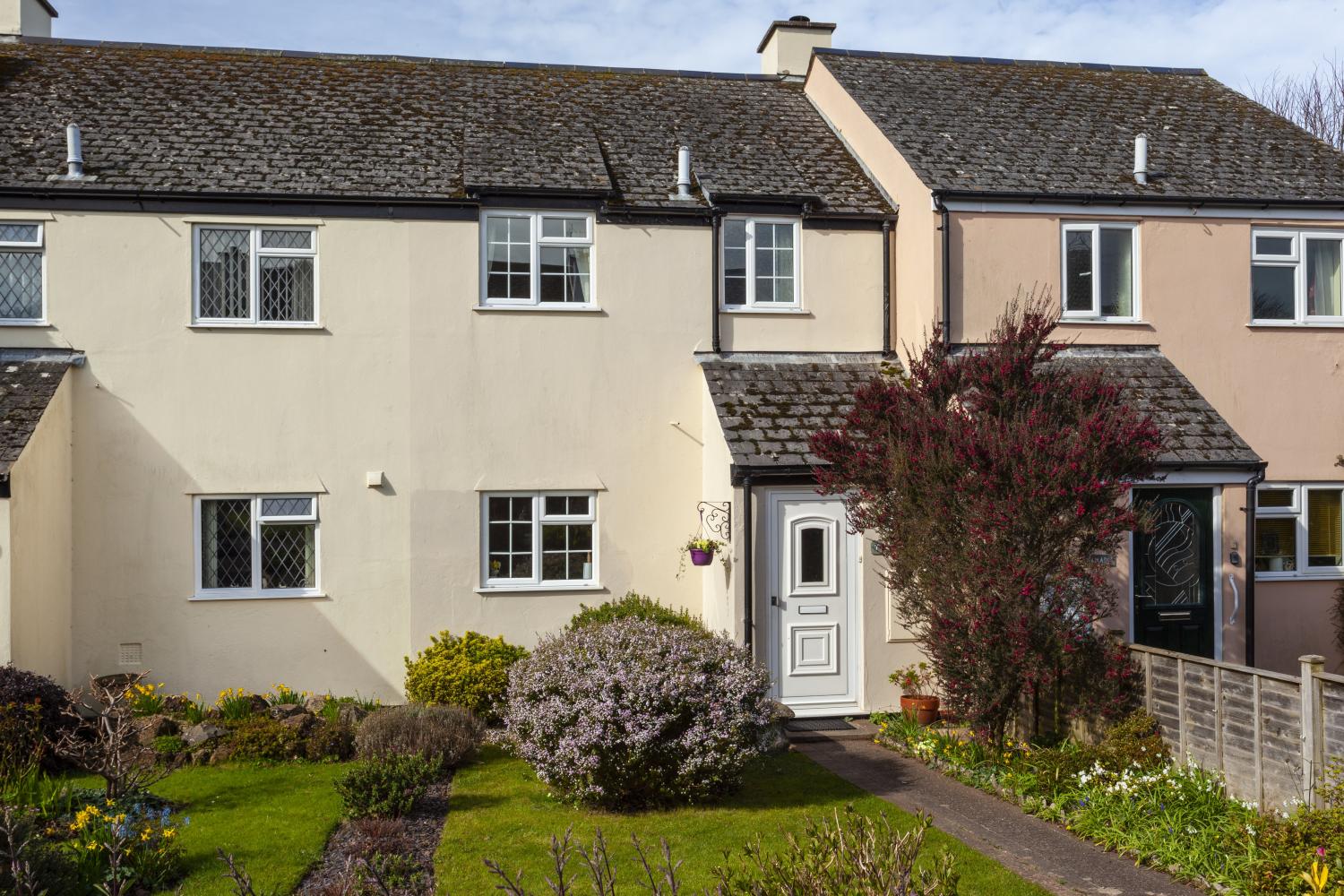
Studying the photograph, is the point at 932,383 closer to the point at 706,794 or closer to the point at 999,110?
the point at 706,794

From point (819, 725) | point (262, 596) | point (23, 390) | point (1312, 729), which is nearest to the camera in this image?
point (1312, 729)

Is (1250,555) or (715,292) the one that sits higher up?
(715,292)

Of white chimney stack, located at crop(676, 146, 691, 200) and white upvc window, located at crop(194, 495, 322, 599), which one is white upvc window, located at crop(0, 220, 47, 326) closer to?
white upvc window, located at crop(194, 495, 322, 599)

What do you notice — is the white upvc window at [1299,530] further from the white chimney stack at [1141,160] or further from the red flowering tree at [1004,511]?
the red flowering tree at [1004,511]

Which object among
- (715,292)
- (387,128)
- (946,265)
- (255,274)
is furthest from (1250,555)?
(255,274)

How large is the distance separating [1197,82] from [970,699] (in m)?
13.2

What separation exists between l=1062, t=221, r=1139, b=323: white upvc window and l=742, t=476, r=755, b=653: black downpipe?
203 inches

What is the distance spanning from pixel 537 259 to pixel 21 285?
20.2 feet

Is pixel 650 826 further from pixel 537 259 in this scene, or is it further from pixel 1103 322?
pixel 1103 322

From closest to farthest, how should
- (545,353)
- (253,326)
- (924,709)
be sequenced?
1. (924,709)
2. (253,326)
3. (545,353)

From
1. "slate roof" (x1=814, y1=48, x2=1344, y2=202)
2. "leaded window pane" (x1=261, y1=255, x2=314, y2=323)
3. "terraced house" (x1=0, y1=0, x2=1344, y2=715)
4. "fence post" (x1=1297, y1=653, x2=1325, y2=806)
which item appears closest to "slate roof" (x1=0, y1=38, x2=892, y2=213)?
"terraced house" (x1=0, y1=0, x2=1344, y2=715)

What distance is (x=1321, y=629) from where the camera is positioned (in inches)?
610

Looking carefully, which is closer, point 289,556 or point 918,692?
point 918,692

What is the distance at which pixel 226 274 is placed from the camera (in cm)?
1469
